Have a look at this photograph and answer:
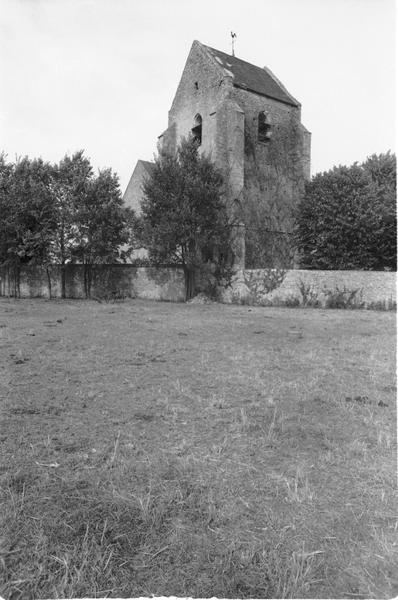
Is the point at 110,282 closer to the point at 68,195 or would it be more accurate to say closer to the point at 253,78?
the point at 68,195

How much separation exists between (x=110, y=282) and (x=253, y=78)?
18.1 m

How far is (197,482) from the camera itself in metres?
2.76

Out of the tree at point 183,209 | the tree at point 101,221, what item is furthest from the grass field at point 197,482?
the tree at point 101,221

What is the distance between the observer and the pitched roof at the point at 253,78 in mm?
28266

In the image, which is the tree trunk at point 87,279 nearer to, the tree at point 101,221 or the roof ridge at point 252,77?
the tree at point 101,221

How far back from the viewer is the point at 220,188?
23422 mm

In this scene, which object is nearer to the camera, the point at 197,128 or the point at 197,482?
the point at 197,482

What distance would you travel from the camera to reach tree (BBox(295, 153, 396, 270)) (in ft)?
74.5

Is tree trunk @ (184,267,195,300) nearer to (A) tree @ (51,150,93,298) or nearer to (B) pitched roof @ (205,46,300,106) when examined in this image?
(A) tree @ (51,150,93,298)

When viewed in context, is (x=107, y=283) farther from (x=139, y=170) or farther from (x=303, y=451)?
(x=303, y=451)

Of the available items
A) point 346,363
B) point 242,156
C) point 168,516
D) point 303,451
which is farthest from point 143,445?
point 242,156

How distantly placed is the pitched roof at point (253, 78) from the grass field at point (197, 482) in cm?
2705

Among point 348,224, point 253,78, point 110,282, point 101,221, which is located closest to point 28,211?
point 101,221

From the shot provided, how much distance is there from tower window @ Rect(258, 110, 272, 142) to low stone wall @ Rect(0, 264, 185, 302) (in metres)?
12.2
